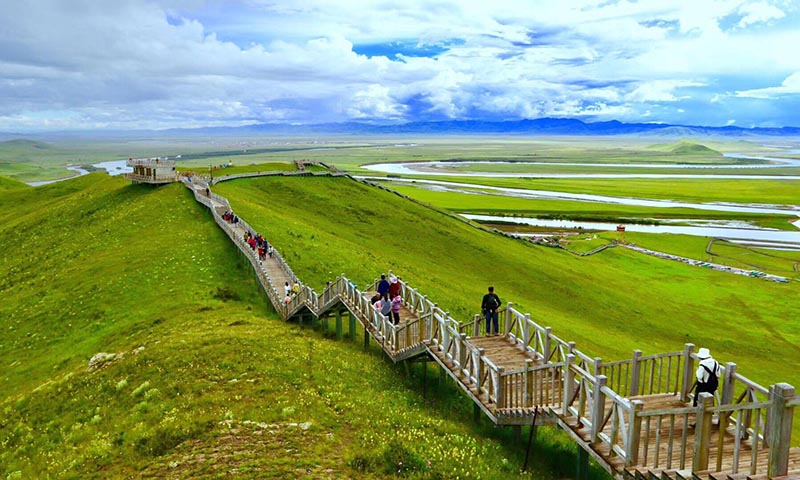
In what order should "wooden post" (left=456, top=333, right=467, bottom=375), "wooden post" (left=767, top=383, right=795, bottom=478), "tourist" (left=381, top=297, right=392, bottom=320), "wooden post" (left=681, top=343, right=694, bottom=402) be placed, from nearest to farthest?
"wooden post" (left=767, top=383, right=795, bottom=478) → "wooden post" (left=681, top=343, right=694, bottom=402) → "wooden post" (left=456, top=333, right=467, bottom=375) → "tourist" (left=381, top=297, right=392, bottom=320)

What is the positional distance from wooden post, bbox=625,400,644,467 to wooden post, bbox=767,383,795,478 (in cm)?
245

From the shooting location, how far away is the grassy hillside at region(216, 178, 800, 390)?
4547 cm

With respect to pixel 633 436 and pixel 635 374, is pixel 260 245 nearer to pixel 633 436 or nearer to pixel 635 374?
pixel 635 374

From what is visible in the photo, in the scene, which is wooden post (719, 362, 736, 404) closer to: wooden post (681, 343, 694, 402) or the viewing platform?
wooden post (681, 343, 694, 402)

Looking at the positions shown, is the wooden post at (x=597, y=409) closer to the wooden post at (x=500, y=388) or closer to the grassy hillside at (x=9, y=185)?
the wooden post at (x=500, y=388)

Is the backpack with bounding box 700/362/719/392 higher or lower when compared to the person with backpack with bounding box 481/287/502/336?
higher

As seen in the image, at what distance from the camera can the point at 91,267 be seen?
4478cm

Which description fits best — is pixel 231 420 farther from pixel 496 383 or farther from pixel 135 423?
pixel 496 383

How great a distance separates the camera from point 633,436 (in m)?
12.1

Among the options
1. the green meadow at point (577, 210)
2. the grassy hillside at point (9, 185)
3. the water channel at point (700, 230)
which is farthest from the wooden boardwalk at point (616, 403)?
the grassy hillside at point (9, 185)

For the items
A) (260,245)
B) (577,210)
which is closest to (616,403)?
(260,245)

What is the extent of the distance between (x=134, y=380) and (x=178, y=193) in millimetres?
50180

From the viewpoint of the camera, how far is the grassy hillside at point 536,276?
4547cm

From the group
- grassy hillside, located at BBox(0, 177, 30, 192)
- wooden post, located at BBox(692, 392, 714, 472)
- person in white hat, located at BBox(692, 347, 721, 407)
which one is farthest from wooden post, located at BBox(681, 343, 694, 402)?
grassy hillside, located at BBox(0, 177, 30, 192)
